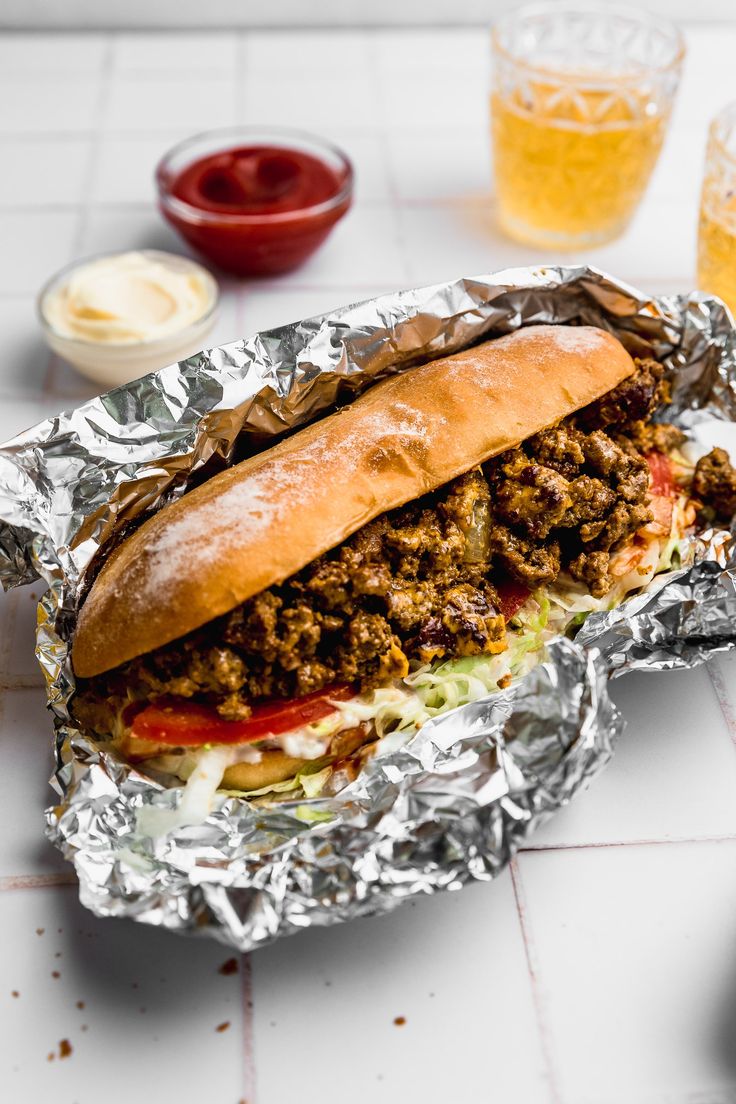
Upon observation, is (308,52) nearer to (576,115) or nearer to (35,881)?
(576,115)

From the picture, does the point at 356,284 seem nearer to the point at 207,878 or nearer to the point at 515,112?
the point at 515,112

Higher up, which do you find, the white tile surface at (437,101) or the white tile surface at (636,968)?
the white tile surface at (437,101)

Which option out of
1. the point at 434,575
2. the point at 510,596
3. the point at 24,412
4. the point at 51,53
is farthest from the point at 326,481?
the point at 51,53

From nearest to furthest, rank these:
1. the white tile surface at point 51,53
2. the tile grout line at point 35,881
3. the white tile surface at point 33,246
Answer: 1. the tile grout line at point 35,881
2. the white tile surface at point 33,246
3. the white tile surface at point 51,53

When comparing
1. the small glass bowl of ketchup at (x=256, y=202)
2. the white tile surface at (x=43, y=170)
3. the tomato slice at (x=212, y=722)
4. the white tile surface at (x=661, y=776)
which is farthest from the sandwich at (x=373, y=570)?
the white tile surface at (x=43, y=170)

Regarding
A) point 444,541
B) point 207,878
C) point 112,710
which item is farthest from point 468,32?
point 207,878

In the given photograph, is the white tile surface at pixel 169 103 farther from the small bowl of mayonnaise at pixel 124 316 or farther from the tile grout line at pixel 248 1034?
the tile grout line at pixel 248 1034

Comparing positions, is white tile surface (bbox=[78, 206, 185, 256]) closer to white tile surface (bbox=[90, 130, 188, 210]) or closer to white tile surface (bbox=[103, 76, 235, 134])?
white tile surface (bbox=[90, 130, 188, 210])
